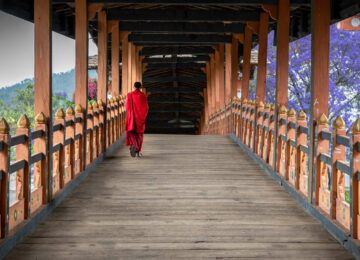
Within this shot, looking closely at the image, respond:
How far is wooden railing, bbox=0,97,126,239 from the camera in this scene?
356cm

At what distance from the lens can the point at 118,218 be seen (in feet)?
14.7

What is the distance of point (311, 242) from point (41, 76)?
327 centimetres

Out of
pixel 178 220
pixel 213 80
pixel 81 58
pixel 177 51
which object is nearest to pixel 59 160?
pixel 178 220

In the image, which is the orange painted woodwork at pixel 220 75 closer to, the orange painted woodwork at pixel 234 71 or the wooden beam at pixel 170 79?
the orange painted woodwork at pixel 234 71

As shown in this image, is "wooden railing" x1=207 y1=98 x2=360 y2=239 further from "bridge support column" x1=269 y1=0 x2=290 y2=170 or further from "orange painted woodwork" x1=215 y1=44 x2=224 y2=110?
"orange painted woodwork" x1=215 y1=44 x2=224 y2=110

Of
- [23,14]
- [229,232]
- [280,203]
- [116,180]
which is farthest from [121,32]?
[229,232]

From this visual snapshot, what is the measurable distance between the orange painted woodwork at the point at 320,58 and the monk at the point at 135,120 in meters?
3.83

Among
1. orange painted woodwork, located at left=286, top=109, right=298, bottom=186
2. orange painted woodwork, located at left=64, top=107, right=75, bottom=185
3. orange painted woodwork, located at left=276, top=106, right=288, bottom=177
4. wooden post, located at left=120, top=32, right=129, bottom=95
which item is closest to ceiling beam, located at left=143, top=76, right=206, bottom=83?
wooden post, located at left=120, top=32, right=129, bottom=95

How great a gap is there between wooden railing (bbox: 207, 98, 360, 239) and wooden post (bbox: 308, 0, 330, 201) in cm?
Result: 25

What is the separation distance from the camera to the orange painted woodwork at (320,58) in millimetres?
5016

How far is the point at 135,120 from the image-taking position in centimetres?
821

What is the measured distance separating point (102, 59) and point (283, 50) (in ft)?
12.2

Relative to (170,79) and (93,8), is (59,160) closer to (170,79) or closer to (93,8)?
(93,8)

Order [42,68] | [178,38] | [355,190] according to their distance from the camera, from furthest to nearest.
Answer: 1. [178,38]
2. [42,68]
3. [355,190]
